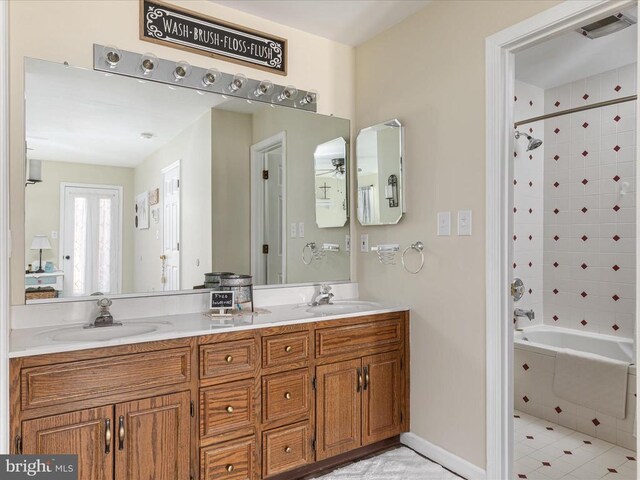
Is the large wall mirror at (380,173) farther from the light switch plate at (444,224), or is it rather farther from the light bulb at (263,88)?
the light bulb at (263,88)

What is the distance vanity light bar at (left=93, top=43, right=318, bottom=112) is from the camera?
6.87 ft

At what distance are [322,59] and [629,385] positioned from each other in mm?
2740

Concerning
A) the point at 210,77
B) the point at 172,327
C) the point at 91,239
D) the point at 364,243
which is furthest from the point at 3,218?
the point at 364,243

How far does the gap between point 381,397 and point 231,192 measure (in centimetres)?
145

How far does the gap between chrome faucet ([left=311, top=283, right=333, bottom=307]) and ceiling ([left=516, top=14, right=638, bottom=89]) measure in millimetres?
1929

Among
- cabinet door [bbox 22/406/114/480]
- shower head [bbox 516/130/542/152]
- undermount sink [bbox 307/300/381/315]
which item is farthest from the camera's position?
shower head [bbox 516/130/542/152]

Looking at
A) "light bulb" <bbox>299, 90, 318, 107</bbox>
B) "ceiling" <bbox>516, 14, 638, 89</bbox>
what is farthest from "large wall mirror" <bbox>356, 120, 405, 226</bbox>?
"ceiling" <bbox>516, 14, 638, 89</bbox>

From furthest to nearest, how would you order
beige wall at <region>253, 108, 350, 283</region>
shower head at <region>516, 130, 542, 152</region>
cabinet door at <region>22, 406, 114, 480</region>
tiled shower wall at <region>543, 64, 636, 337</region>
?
shower head at <region>516, 130, 542, 152</region> → tiled shower wall at <region>543, 64, 636, 337</region> → beige wall at <region>253, 108, 350, 283</region> → cabinet door at <region>22, 406, 114, 480</region>

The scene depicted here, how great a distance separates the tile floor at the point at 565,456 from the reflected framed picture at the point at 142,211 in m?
2.35

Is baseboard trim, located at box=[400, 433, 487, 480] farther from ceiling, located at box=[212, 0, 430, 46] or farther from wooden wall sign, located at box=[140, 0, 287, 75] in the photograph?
ceiling, located at box=[212, 0, 430, 46]

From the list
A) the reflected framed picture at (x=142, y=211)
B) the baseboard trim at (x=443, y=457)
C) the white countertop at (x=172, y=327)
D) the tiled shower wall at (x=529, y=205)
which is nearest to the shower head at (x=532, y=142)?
the tiled shower wall at (x=529, y=205)

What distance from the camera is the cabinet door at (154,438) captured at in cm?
165

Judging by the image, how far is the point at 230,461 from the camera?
1.88 metres

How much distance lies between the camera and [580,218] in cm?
343
